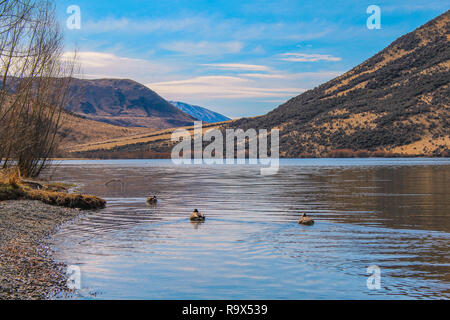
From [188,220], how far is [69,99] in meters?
21.5

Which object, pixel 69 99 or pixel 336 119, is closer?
pixel 69 99

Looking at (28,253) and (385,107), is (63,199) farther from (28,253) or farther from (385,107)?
(385,107)

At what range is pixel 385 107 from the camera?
130 metres

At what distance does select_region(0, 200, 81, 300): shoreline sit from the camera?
10766 mm

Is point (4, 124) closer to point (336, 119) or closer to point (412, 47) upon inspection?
point (336, 119)

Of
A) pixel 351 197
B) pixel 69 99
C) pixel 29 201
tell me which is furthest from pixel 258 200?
pixel 69 99

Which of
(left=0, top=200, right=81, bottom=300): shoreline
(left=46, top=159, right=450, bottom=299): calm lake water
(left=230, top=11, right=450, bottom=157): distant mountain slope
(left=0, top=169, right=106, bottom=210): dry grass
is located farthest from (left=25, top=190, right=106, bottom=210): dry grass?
(left=230, top=11, right=450, bottom=157): distant mountain slope

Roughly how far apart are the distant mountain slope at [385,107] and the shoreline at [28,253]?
340 feet

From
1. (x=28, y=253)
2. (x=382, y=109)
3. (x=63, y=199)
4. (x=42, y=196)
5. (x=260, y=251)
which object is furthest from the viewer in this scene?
(x=382, y=109)

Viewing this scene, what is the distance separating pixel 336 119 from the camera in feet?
452

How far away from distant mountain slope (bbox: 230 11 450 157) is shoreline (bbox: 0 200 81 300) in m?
104

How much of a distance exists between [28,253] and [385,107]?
12663 cm

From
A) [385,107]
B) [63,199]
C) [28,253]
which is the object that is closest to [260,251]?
[28,253]
